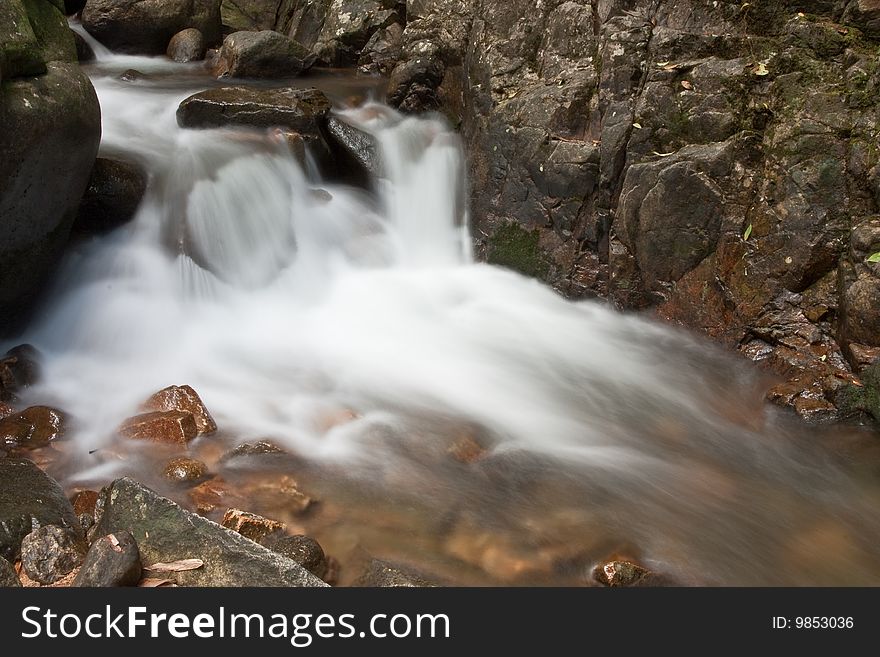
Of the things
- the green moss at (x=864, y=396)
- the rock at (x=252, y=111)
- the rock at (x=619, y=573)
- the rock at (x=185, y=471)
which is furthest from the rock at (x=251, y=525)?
the rock at (x=252, y=111)

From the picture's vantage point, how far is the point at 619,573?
417 centimetres

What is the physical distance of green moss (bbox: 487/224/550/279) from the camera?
27.6 ft

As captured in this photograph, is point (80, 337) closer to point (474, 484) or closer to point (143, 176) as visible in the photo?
point (143, 176)

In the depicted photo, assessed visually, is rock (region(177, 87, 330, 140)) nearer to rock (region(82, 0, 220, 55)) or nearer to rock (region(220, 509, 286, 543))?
rock (region(82, 0, 220, 55))

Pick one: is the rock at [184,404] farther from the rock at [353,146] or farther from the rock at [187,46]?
the rock at [187,46]

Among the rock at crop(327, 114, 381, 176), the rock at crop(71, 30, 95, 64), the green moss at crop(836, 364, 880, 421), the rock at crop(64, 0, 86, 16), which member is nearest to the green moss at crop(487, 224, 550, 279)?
the rock at crop(327, 114, 381, 176)

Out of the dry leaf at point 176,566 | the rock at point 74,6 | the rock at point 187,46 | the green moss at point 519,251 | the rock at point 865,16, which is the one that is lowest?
the dry leaf at point 176,566

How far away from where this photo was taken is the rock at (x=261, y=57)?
11.6 m

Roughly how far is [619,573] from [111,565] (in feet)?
8.97

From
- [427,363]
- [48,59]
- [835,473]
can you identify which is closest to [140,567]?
[427,363]

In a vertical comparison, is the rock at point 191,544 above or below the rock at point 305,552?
above

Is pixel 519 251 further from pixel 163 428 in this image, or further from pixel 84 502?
pixel 84 502

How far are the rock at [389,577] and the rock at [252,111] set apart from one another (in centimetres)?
632
